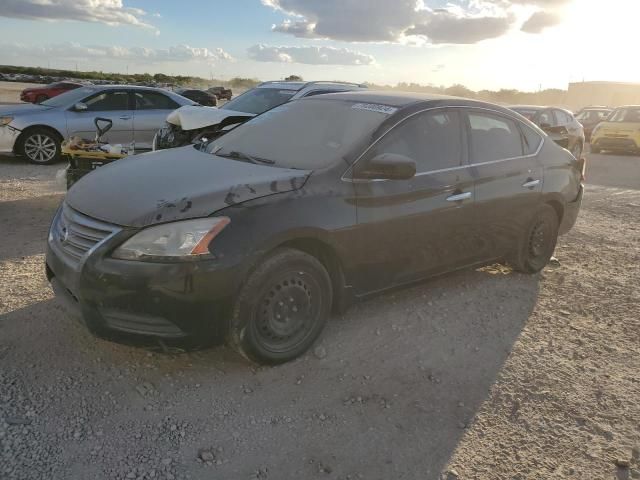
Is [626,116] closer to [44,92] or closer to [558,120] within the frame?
[558,120]

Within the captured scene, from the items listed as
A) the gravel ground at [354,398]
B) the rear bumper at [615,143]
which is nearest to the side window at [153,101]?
the gravel ground at [354,398]

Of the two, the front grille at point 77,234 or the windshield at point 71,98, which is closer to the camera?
the front grille at point 77,234

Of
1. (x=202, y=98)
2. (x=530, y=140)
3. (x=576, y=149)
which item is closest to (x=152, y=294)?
(x=530, y=140)

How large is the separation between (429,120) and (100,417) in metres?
3.01

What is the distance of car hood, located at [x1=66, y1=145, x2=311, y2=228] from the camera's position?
3.16 metres

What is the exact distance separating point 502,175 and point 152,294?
3085 millimetres

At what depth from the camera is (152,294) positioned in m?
3.03

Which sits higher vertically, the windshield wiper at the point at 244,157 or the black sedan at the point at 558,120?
the black sedan at the point at 558,120

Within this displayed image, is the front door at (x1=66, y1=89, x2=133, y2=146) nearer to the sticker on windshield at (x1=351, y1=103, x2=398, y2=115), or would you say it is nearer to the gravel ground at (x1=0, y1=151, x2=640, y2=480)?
the gravel ground at (x1=0, y1=151, x2=640, y2=480)

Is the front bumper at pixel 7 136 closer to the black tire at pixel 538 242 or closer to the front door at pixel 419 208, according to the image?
the front door at pixel 419 208

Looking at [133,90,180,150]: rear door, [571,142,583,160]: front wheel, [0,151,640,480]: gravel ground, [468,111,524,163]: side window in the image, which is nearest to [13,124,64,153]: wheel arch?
[133,90,180,150]: rear door

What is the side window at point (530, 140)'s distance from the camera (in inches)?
202

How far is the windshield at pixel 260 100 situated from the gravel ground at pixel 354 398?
4676mm

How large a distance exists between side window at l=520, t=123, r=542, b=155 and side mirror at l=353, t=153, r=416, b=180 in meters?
1.88
